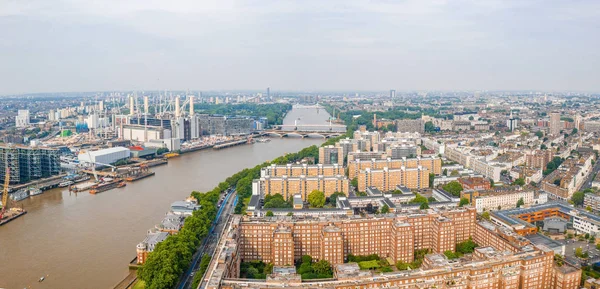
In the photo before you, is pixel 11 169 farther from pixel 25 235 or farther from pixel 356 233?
pixel 356 233

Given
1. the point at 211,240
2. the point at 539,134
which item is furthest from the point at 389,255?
the point at 539,134

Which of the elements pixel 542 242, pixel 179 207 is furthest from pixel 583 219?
pixel 179 207

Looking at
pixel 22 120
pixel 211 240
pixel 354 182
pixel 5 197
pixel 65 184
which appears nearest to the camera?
pixel 211 240

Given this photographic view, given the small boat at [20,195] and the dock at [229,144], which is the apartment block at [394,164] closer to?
the small boat at [20,195]

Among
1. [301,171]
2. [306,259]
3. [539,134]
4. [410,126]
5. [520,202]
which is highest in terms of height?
[410,126]

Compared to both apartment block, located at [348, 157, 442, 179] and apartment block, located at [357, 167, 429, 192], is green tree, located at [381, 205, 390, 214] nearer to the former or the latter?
apartment block, located at [357, 167, 429, 192]

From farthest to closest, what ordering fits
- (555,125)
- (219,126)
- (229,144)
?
(219,126) → (555,125) → (229,144)

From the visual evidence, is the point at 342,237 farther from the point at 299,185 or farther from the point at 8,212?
the point at 8,212

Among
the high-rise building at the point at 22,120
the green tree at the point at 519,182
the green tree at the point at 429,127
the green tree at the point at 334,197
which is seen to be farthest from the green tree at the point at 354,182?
the high-rise building at the point at 22,120
